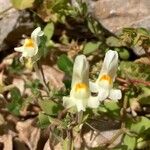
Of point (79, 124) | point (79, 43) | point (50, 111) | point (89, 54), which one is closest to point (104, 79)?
point (79, 124)

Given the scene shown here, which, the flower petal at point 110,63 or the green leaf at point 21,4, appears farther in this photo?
the green leaf at point 21,4

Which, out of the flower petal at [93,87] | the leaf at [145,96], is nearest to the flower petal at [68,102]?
the flower petal at [93,87]

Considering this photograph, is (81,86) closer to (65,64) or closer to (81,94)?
(81,94)

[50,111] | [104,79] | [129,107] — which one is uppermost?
[104,79]

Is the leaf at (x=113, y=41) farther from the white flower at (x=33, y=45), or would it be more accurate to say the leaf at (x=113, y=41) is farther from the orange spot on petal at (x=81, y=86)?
the orange spot on petal at (x=81, y=86)

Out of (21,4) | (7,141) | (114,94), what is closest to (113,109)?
(114,94)

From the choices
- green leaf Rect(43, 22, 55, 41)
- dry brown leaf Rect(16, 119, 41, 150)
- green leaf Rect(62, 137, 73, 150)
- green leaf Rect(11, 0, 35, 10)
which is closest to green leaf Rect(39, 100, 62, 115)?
green leaf Rect(62, 137, 73, 150)

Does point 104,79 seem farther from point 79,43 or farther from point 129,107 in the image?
point 79,43
